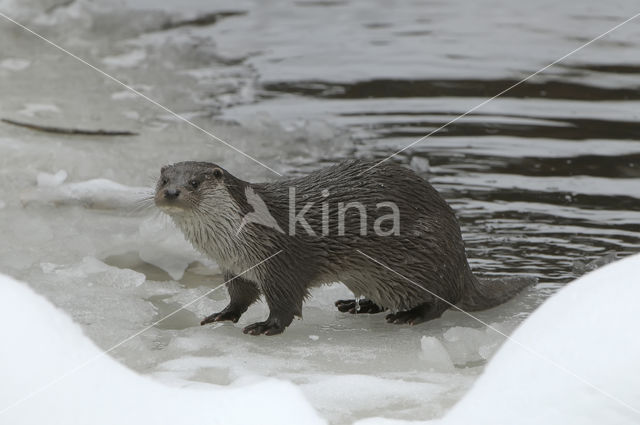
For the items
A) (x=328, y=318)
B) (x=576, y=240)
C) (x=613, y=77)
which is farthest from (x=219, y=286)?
(x=613, y=77)

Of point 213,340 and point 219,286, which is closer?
point 213,340

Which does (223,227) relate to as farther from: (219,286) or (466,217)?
(466,217)

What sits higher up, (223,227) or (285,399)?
(223,227)

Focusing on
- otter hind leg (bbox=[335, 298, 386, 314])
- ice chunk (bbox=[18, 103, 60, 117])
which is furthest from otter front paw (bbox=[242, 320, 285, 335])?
ice chunk (bbox=[18, 103, 60, 117])

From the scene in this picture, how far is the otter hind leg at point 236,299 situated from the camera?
316 centimetres

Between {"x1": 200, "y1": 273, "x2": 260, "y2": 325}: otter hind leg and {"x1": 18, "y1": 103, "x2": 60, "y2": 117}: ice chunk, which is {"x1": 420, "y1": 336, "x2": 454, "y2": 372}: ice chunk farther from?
{"x1": 18, "y1": 103, "x2": 60, "y2": 117}: ice chunk

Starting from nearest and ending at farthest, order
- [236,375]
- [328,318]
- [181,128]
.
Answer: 1. [236,375]
2. [328,318]
3. [181,128]

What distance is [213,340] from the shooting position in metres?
3.03

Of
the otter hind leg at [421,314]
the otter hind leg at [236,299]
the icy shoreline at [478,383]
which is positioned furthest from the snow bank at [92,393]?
the otter hind leg at [421,314]

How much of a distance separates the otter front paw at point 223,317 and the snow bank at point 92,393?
1.87 feet

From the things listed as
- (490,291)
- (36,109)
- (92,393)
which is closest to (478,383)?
(92,393)

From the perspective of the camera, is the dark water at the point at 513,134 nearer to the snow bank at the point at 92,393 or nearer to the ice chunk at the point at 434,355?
the ice chunk at the point at 434,355

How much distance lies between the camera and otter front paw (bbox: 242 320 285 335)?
10.0 feet

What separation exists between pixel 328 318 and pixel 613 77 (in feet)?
10.9
